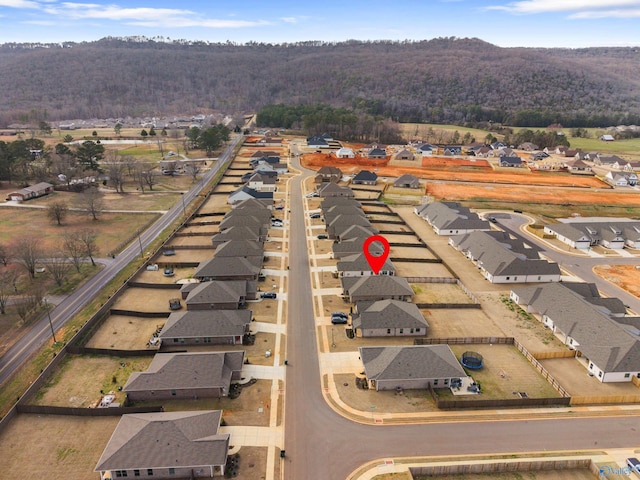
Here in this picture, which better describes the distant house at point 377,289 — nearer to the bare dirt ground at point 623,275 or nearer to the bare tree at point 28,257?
the bare dirt ground at point 623,275

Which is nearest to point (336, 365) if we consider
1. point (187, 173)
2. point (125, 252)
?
point (125, 252)

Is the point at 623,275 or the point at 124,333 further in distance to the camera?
the point at 623,275

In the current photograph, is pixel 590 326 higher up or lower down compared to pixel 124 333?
higher up

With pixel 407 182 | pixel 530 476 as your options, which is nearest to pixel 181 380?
pixel 530 476

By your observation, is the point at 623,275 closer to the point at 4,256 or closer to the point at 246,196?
the point at 246,196

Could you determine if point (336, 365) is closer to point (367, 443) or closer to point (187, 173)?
point (367, 443)

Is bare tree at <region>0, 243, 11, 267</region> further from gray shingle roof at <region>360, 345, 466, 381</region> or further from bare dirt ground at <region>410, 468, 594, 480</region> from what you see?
bare dirt ground at <region>410, 468, 594, 480</region>

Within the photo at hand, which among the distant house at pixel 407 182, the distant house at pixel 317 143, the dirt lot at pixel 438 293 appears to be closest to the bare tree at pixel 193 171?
the distant house at pixel 317 143

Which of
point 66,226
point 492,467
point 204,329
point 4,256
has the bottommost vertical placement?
point 66,226
